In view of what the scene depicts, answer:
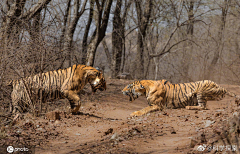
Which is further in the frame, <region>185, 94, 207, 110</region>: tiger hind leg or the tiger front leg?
<region>185, 94, 207, 110</region>: tiger hind leg

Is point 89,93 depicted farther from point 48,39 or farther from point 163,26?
point 163,26

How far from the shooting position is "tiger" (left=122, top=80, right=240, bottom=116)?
664 centimetres

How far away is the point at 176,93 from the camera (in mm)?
6906

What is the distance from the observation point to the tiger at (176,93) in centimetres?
664

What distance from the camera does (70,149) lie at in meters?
3.79

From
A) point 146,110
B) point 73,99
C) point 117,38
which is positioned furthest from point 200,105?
point 117,38

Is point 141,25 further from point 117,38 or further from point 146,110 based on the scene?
point 146,110

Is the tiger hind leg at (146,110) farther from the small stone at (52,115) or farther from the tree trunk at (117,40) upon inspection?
the tree trunk at (117,40)

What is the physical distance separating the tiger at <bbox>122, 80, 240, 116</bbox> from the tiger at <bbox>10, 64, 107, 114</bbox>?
1.16m

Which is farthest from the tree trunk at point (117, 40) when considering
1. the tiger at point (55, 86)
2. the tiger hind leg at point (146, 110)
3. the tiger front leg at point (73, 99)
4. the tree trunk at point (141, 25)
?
the tiger front leg at point (73, 99)

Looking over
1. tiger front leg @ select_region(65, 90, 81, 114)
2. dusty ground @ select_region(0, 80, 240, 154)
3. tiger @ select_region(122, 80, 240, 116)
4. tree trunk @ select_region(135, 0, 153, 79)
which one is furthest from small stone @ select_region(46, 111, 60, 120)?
tree trunk @ select_region(135, 0, 153, 79)

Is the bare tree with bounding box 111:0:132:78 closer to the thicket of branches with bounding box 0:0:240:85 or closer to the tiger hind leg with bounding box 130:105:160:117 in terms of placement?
the thicket of branches with bounding box 0:0:240:85

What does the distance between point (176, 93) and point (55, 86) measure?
3397 mm

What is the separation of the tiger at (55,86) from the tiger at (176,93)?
3.82 ft
